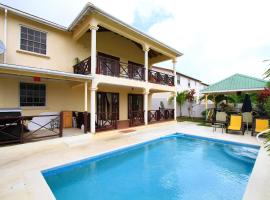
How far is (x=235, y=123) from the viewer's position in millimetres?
11086

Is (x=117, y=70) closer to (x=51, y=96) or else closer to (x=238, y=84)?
Result: (x=51, y=96)

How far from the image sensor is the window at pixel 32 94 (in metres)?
9.67

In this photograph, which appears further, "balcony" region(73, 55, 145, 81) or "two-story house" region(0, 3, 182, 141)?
"balcony" region(73, 55, 145, 81)

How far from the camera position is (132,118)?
1245 cm

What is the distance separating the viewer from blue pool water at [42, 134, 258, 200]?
4527mm

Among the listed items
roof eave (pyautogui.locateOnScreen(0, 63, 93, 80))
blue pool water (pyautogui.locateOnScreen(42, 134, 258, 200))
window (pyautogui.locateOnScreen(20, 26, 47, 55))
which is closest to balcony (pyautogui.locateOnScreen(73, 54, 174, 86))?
roof eave (pyautogui.locateOnScreen(0, 63, 93, 80))

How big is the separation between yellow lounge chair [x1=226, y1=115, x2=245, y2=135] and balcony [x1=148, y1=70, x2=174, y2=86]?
628 centimetres

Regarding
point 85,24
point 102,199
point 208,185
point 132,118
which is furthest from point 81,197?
point 85,24

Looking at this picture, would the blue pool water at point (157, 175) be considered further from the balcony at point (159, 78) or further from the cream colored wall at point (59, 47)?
the cream colored wall at point (59, 47)

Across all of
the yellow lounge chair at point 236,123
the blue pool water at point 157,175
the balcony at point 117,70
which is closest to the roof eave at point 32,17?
the balcony at point 117,70

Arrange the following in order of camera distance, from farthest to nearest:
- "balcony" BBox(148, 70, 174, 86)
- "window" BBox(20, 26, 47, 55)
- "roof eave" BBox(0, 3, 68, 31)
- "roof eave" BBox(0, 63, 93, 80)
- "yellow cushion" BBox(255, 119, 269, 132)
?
"balcony" BBox(148, 70, 174, 86) → "yellow cushion" BBox(255, 119, 269, 132) → "window" BBox(20, 26, 47, 55) → "roof eave" BBox(0, 3, 68, 31) → "roof eave" BBox(0, 63, 93, 80)

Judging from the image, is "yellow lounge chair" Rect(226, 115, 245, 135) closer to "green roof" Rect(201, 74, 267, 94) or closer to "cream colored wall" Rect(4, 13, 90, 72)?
"green roof" Rect(201, 74, 267, 94)

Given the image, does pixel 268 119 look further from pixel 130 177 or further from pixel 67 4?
pixel 67 4

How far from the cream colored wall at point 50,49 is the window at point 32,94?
1.33 metres
